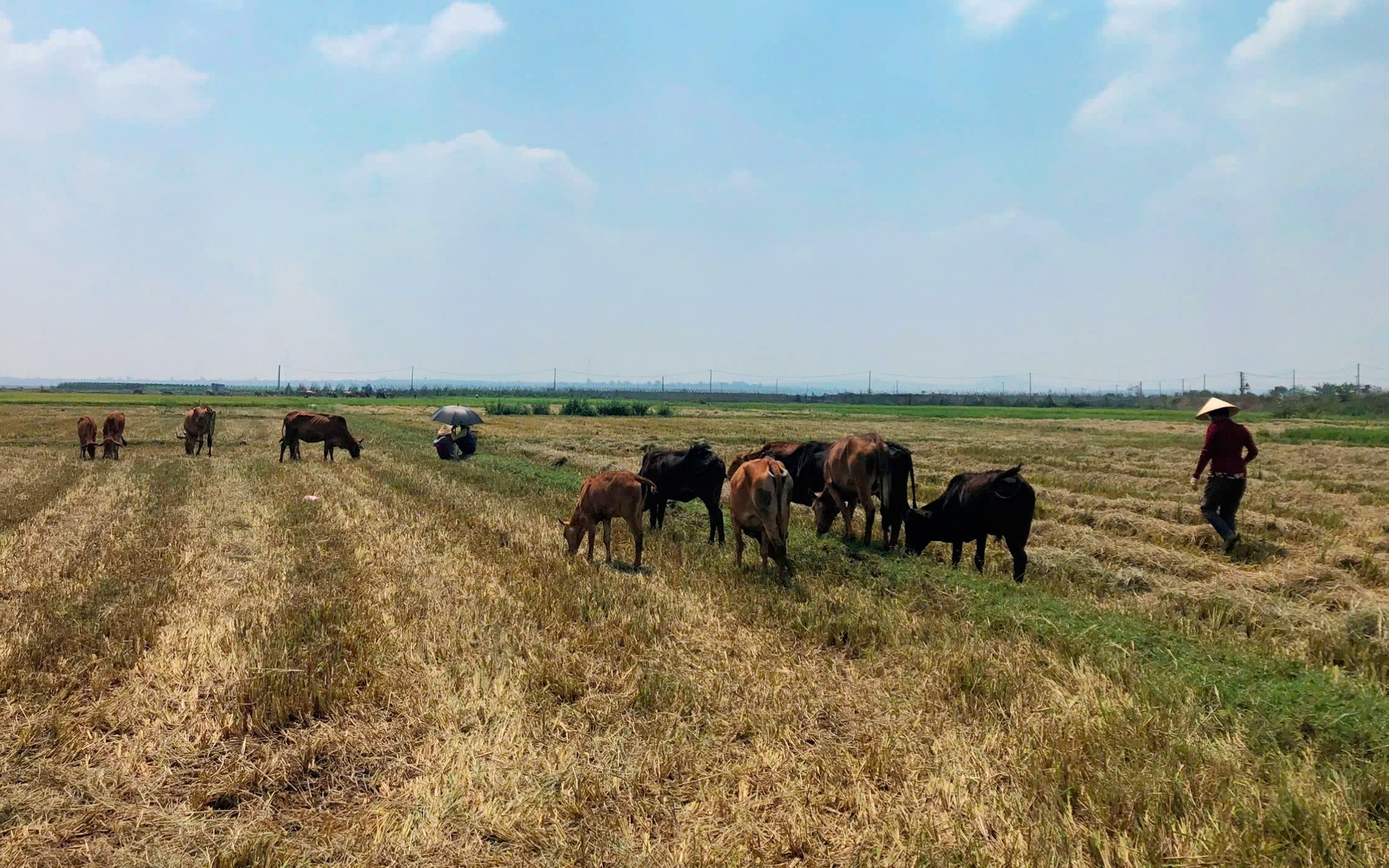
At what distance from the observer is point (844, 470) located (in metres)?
11.4

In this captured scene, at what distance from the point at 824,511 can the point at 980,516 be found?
3025 millimetres

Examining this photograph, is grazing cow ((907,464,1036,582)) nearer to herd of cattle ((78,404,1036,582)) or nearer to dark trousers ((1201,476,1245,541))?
herd of cattle ((78,404,1036,582))

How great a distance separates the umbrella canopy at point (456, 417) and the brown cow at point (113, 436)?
9.32 m

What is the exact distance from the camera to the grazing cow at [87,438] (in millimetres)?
22672

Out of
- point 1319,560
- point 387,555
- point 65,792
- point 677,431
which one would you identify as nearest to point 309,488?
point 387,555

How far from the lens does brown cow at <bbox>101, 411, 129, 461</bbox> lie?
22625 mm

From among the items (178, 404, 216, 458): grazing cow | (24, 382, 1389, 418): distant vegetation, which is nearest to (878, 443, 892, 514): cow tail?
(178, 404, 216, 458): grazing cow

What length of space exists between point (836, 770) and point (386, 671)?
11.6 feet

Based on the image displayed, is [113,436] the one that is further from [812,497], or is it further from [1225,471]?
[1225,471]

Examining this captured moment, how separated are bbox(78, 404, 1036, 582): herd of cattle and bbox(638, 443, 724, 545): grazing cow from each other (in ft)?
0.05

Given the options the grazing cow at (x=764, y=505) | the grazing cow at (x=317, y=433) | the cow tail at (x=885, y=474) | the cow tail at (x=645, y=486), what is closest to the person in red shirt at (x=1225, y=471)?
the cow tail at (x=885, y=474)

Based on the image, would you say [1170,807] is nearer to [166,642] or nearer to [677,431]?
[166,642]

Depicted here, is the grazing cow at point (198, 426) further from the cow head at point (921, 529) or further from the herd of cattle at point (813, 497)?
the cow head at point (921, 529)

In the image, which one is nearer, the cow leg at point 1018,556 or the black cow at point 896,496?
the cow leg at point 1018,556
